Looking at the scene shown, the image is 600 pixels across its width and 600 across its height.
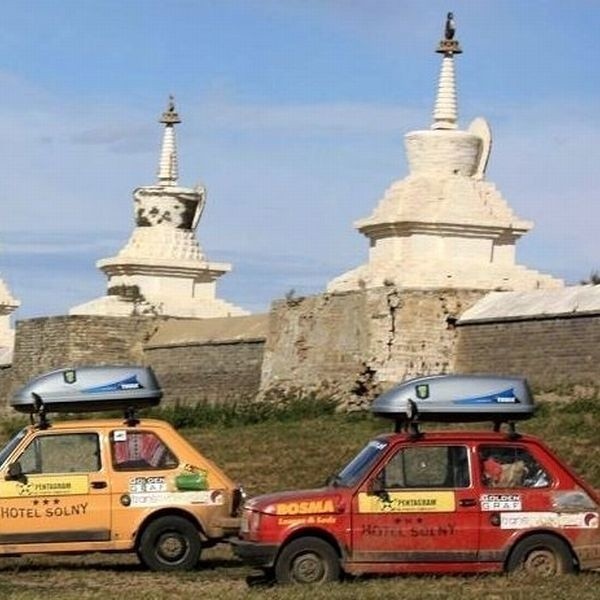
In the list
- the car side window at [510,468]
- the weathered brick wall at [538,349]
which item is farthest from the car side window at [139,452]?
the weathered brick wall at [538,349]

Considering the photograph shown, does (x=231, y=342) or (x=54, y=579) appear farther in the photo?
→ (x=231, y=342)

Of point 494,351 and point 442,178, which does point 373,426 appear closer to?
point 494,351

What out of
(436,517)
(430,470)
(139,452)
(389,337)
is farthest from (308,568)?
(389,337)

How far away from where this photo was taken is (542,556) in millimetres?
16328

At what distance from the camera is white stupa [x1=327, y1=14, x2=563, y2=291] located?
119 ft

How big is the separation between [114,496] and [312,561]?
7.68 ft

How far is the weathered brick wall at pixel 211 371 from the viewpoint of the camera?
1550 inches

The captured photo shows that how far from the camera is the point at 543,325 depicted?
3188cm

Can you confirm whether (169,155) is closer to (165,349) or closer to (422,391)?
(165,349)

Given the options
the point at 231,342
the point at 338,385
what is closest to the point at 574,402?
the point at 338,385

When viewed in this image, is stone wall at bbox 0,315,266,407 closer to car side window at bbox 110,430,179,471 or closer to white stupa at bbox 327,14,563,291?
white stupa at bbox 327,14,563,291

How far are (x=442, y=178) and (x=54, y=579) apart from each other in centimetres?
2149

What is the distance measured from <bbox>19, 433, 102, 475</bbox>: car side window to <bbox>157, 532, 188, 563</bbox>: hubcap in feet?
2.78

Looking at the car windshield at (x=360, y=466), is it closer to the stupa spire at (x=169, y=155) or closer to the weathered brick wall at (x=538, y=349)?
the weathered brick wall at (x=538, y=349)
